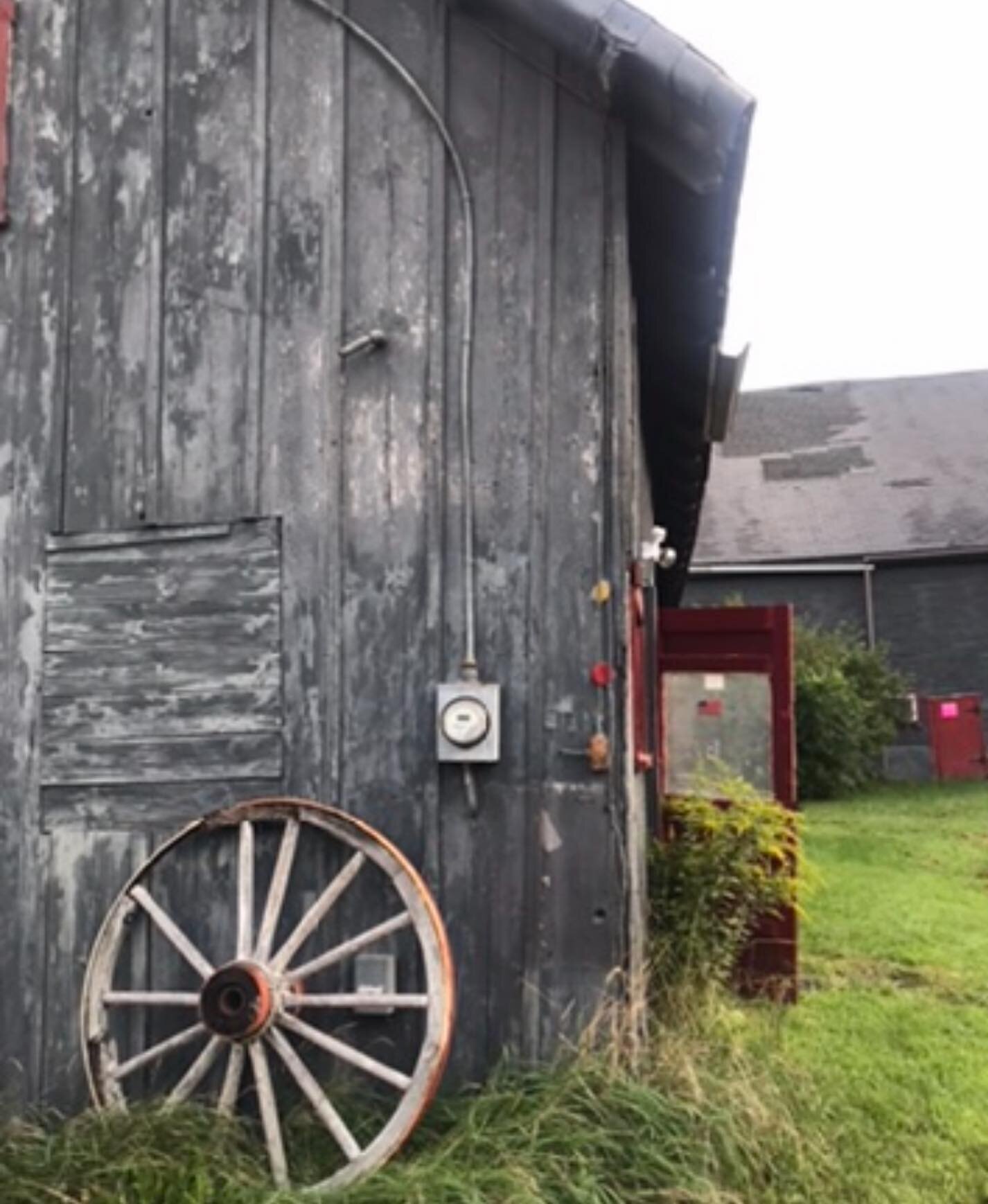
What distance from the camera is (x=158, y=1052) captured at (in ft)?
11.5

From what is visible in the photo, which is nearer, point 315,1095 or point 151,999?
point 315,1095

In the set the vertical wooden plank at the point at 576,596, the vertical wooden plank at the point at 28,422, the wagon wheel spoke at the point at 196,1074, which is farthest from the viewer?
the vertical wooden plank at the point at 28,422

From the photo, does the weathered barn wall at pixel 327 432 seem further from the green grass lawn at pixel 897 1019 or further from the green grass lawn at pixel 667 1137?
the green grass lawn at pixel 897 1019

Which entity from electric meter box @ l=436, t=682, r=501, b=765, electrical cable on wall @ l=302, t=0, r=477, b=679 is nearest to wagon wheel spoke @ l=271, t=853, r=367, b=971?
electric meter box @ l=436, t=682, r=501, b=765

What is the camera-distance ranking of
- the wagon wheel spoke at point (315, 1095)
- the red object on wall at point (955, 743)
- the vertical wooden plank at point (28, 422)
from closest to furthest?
the wagon wheel spoke at point (315, 1095)
the vertical wooden plank at point (28, 422)
the red object on wall at point (955, 743)

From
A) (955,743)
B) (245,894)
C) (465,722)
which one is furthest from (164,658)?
(955,743)

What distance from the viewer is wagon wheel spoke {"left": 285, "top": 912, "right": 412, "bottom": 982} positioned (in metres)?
3.38

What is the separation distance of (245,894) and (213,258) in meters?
2.20

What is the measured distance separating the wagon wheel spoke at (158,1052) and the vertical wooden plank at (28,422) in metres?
0.55

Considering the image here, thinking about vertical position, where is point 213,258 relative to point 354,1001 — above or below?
above

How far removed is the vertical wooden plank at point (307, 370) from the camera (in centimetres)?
381

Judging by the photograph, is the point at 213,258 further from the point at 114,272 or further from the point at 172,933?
the point at 172,933

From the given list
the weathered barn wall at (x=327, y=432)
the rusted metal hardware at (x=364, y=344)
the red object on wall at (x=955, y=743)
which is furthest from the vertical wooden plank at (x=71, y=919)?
the red object on wall at (x=955, y=743)

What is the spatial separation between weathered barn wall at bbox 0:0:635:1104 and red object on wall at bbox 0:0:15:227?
38 mm
